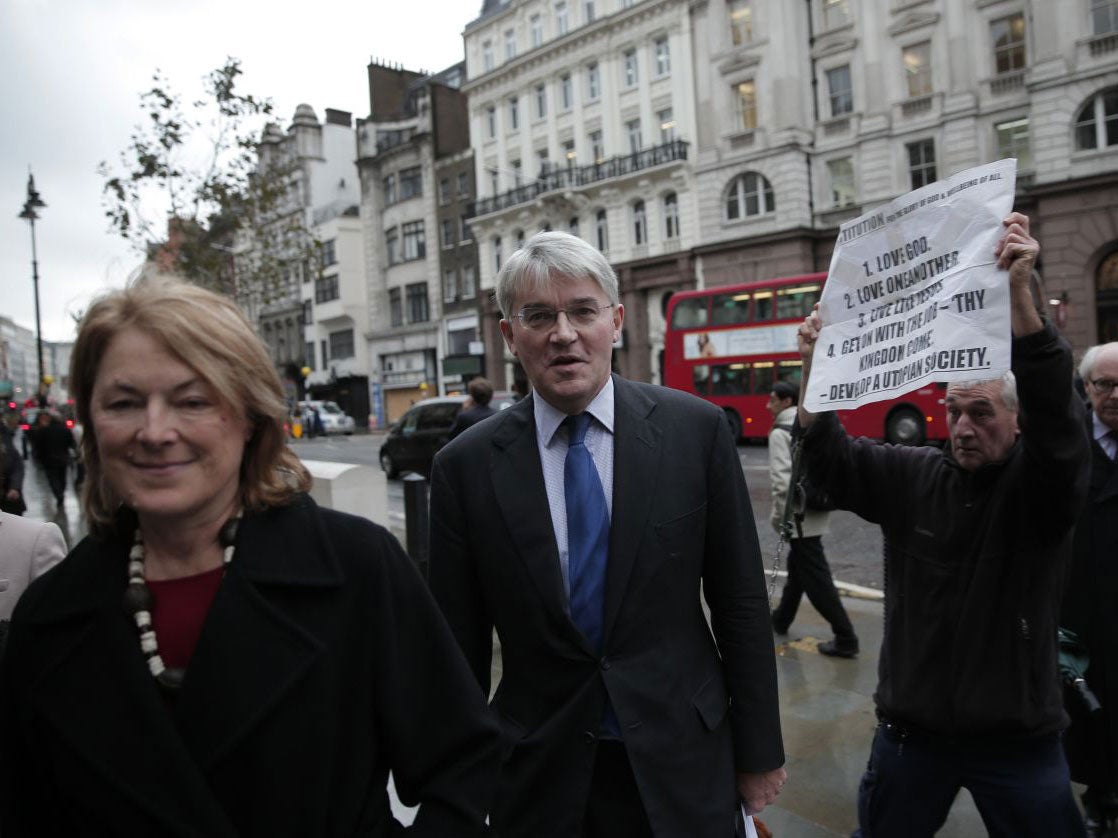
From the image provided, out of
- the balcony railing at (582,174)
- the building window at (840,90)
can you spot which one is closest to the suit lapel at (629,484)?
the building window at (840,90)

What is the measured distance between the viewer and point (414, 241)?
47.7 m

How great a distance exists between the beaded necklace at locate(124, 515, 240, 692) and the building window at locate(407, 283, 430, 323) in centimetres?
4614

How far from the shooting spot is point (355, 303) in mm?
50594

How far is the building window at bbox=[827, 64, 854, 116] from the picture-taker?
30141mm

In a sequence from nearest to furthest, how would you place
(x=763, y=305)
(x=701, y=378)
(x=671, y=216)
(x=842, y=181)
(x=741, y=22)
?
(x=763, y=305)
(x=701, y=378)
(x=842, y=181)
(x=741, y=22)
(x=671, y=216)

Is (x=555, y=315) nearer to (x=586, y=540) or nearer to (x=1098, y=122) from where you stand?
(x=586, y=540)

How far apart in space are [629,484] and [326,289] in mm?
52462

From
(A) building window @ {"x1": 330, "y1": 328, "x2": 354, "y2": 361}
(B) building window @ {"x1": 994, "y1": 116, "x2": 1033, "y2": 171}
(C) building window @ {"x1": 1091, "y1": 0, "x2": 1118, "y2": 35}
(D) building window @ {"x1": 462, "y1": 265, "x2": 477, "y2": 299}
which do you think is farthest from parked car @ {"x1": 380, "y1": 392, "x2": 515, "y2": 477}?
(A) building window @ {"x1": 330, "y1": 328, "x2": 354, "y2": 361}

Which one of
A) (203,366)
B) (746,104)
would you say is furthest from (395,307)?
(203,366)

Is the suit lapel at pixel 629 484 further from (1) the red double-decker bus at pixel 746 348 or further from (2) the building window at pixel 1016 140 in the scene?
(2) the building window at pixel 1016 140

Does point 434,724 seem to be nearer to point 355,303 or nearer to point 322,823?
point 322,823

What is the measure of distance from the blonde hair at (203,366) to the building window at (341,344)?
5127 cm

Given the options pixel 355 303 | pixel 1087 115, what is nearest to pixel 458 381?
pixel 355 303

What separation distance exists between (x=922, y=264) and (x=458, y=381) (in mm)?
43295
